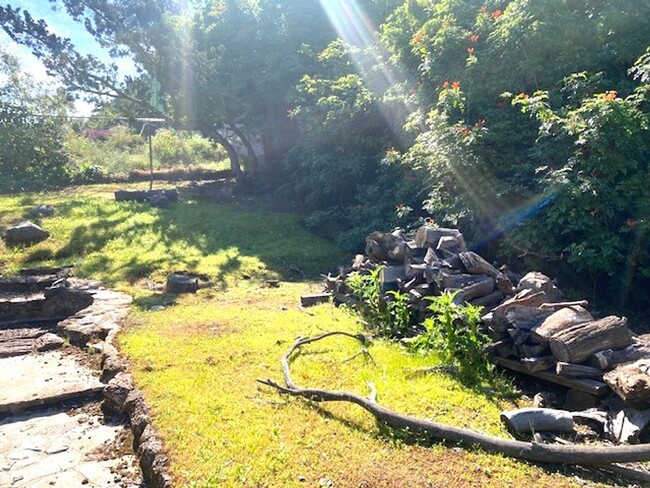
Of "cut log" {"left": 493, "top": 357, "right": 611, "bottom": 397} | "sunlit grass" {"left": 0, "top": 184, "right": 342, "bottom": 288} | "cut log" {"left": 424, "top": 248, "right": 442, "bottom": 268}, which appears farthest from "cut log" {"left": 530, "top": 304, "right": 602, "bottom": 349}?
"sunlit grass" {"left": 0, "top": 184, "right": 342, "bottom": 288}

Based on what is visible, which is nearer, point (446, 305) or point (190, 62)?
point (446, 305)

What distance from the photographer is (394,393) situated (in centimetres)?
339

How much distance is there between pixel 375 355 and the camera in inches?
167

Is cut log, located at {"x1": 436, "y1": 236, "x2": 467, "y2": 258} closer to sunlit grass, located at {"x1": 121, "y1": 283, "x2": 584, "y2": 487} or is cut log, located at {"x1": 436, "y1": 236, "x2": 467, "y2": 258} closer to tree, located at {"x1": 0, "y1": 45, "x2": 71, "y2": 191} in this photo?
sunlit grass, located at {"x1": 121, "y1": 283, "x2": 584, "y2": 487}

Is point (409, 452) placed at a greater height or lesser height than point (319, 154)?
lesser

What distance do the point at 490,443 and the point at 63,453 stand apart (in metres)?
2.68

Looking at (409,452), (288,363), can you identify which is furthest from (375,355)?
(409,452)

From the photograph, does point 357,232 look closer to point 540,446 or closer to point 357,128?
point 357,128

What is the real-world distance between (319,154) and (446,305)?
7754mm

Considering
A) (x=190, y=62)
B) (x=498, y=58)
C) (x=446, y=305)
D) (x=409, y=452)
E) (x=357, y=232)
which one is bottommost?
(x=409, y=452)

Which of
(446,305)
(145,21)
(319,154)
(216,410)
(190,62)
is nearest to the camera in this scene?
(216,410)

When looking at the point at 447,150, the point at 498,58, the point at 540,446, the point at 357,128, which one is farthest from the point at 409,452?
the point at 357,128

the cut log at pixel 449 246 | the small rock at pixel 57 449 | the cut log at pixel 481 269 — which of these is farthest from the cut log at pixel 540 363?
the small rock at pixel 57 449

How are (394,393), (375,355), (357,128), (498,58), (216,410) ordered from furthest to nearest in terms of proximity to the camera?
(357,128) < (498,58) < (375,355) < (394,393) < (216,410)
